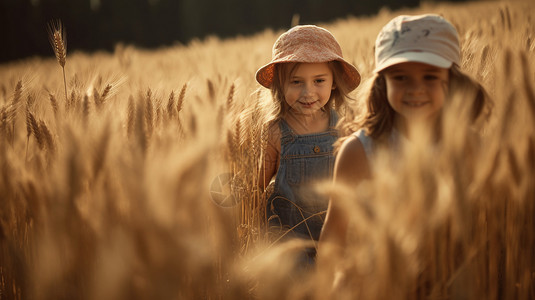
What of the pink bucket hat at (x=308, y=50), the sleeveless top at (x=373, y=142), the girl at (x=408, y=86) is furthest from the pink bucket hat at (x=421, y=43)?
the pink bucket hat at (x=308, y=50)

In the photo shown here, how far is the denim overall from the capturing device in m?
1.45

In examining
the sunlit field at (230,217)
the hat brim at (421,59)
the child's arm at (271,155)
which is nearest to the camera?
the sunlit field at (230,217)

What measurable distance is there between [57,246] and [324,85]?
1.17 metres

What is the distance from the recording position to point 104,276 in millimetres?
401

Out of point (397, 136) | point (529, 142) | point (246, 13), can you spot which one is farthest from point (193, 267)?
point (246, 13)

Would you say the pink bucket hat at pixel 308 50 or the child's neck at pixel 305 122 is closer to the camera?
the pink bucket hat at pixel 308 50

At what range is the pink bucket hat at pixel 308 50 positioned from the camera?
1.42 m

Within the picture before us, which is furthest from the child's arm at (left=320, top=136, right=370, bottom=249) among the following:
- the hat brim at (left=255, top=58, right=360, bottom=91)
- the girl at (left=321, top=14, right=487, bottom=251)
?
the hat brim at (left=255, top=58, right=360, bottom=91)

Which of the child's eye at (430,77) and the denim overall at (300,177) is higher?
the child's eye at (430,77)

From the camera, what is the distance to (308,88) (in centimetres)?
145

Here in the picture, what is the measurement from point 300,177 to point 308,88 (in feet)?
1.15

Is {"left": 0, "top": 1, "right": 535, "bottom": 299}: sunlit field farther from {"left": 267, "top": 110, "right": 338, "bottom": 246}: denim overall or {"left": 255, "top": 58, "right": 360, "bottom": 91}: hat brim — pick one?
{"left": 255, "top": 58, "right": 360, "bottom": 91}: hat brim

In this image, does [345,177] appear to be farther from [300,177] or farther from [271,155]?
[271,155]

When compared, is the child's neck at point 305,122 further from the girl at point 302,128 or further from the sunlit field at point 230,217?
the sunlit field at point 230,217
